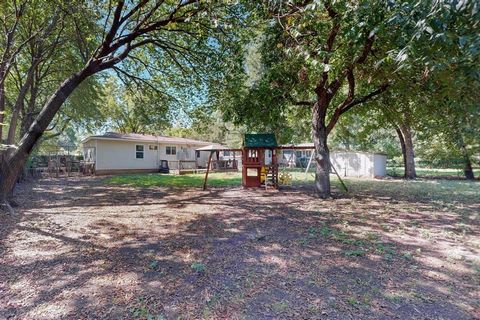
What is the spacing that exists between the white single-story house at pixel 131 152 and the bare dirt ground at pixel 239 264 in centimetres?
1142

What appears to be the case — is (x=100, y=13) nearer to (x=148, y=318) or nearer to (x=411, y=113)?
(x=148, y=318)

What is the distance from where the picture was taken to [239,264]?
347cm

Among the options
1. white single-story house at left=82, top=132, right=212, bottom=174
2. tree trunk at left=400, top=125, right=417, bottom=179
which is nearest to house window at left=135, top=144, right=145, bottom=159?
white single-story house at left=82, top=132, right=212, bottom=174

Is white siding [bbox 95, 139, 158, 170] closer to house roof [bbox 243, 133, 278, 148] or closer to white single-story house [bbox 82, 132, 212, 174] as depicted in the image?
white single-story house [bbox 82, 132, 212, 174]

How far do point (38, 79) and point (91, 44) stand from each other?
5105 millimetres

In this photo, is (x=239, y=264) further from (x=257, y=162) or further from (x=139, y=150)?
(x=139, y=150)

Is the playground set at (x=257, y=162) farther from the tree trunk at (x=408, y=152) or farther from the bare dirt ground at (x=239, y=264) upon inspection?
the tree trunk at (x=408, y=152)

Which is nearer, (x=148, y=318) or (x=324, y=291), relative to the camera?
(x=148, y=318)

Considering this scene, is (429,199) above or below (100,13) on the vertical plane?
below

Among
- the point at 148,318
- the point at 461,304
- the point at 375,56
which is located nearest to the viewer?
the point at 148,318

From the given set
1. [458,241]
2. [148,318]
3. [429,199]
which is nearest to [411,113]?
[429,199]

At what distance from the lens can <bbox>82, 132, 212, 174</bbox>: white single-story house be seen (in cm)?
1700

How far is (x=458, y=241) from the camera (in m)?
4.34

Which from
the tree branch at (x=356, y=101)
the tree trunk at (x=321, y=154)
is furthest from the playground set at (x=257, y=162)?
the tree branch at (x=356, y=101)
